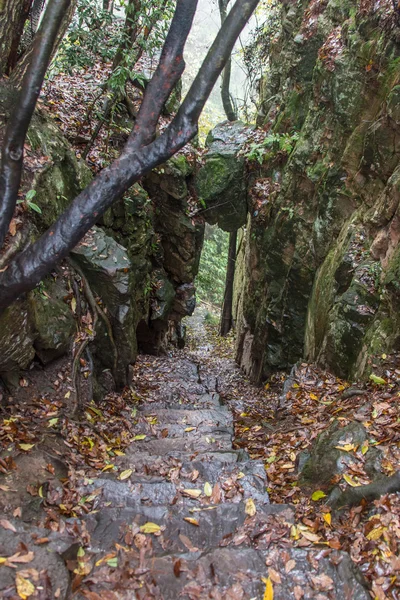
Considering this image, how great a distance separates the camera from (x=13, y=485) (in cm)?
371

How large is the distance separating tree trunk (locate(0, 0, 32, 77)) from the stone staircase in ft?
16.1

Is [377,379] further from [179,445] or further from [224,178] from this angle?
[224,178]

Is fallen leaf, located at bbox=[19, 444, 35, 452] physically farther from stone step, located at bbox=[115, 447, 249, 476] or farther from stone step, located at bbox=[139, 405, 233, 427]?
stone step, located at bbox=[139, 405, 233, 427]

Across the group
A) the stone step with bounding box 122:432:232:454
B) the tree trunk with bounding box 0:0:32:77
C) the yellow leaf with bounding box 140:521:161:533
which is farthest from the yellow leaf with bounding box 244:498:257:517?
the tree trunk with bounding box 0:0:32:77

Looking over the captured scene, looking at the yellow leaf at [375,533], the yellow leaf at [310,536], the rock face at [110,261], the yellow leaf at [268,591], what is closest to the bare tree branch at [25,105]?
the rock face at [110,261]

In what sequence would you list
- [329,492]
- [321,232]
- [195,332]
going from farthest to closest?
[195,332] < [321,232] < [329,492]

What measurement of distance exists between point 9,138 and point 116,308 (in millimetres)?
4244

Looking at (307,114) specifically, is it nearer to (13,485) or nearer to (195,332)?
(13,485)

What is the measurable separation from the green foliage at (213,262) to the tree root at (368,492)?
639 inches

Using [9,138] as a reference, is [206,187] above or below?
above

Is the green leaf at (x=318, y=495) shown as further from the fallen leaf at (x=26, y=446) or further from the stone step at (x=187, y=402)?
the stone step at (x=187, y=402)

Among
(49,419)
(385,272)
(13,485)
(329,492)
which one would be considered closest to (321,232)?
(385,272)

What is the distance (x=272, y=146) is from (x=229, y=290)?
806 centimetres

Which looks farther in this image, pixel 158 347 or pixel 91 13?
pixel 158 347
